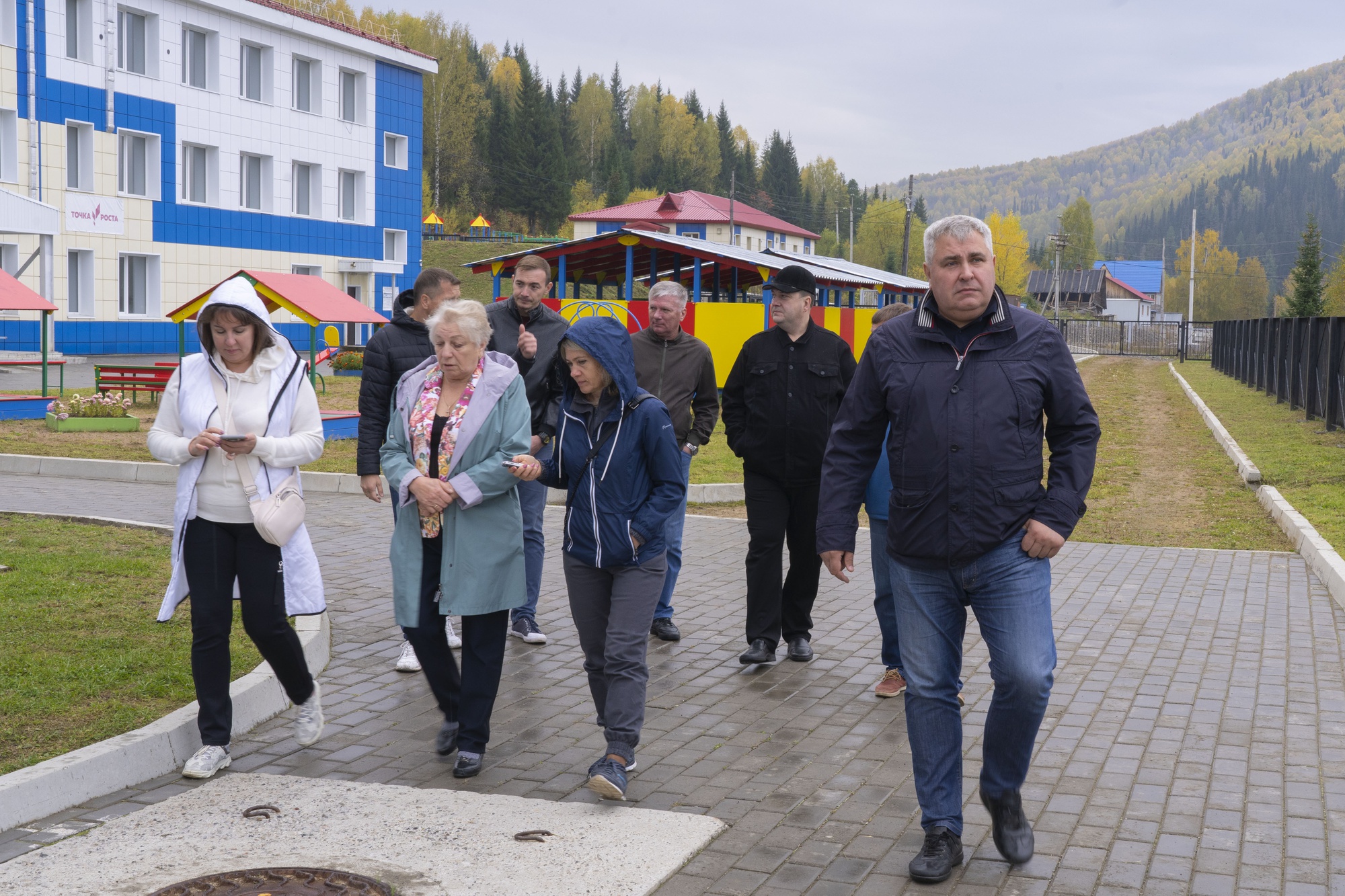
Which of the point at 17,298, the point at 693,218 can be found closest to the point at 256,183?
the point at 17,298

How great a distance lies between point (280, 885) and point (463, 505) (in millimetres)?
1523

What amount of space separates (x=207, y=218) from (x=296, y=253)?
401 cm

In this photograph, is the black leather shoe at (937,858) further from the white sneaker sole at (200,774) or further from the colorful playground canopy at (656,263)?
the colorful playground canopy at (656,263)

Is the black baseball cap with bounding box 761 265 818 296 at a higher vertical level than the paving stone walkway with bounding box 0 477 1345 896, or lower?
higher

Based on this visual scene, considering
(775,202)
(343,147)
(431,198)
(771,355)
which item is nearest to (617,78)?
(775,202)

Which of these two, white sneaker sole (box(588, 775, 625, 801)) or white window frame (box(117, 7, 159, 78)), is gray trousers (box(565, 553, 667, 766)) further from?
white window frame (box(117, 7, 159, 78))

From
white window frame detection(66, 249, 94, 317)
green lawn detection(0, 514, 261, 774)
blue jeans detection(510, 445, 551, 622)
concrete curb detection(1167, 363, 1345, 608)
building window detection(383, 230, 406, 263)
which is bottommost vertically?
green lawn detection(0, 514, 261, 774)

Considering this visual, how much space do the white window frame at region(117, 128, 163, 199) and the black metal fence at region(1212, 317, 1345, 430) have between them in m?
30.2

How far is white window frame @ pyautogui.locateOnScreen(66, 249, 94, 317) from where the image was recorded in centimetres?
3438

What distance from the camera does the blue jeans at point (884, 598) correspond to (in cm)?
589

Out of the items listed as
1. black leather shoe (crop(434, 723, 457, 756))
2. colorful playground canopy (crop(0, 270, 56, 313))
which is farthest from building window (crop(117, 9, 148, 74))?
black leather shoe (crop(434, 723, 457, 756))

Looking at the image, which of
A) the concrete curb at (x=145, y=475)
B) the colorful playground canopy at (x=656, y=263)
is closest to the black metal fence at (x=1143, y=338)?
the colorful playground canopy at (x=656, y=263)

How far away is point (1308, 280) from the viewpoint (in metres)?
61.8

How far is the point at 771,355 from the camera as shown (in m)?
6.43
